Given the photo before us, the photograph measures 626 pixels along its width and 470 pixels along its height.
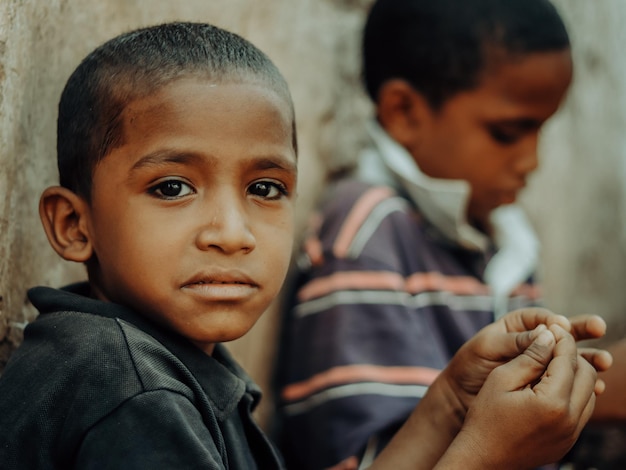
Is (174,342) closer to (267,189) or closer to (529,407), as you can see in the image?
(267,189)

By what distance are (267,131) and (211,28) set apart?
8.4 inches

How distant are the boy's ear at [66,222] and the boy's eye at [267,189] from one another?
0.26 metres

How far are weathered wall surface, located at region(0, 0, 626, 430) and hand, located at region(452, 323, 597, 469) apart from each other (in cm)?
78

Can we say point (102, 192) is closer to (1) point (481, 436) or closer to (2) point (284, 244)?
(2) point (284, 244)

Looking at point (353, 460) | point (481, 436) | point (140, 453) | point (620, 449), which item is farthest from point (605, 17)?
point (140, 453)

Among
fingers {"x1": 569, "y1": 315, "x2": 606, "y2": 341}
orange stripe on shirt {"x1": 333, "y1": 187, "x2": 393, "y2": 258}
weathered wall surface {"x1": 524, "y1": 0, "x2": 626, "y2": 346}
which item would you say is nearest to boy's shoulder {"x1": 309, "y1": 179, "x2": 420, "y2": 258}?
orange stripe on shirt {"x1": 333, "y1": 187, "x2": 393, "y2": 258}

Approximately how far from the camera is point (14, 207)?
4.42 feet

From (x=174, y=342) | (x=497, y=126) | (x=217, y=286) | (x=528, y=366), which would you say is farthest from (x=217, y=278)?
(x=497, y=126)

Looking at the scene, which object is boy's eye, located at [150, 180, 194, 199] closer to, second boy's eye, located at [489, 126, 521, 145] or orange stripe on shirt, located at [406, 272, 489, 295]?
orange stripe on shirt, located at [406, 272, 489, 295]

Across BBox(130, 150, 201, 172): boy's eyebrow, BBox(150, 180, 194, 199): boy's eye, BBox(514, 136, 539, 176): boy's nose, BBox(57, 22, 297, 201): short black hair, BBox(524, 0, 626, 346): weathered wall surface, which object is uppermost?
BBox(57, 22, 297, 201): short black hair

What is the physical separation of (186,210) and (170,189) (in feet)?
0.15

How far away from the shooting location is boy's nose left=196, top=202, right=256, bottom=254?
1.18 m

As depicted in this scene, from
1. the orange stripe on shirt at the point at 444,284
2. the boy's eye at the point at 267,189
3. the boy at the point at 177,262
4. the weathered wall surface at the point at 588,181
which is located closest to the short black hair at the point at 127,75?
→ the boy at the point at 177,262

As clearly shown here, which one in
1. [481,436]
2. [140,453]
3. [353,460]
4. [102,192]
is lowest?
[353,460]
